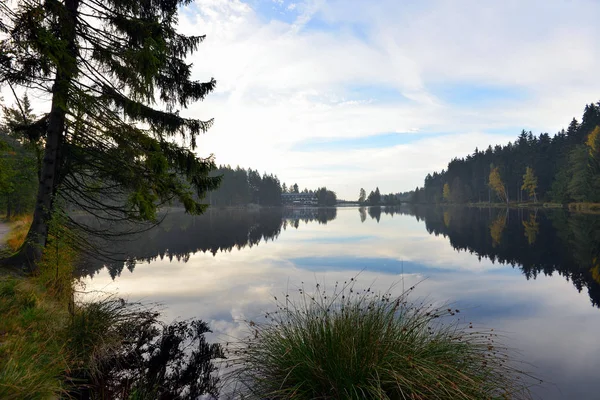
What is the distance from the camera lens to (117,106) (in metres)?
10.2

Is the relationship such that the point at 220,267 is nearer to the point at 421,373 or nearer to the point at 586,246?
the point at 421,373

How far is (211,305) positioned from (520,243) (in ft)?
81.6

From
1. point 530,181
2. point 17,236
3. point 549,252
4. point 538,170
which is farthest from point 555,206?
point 17,236

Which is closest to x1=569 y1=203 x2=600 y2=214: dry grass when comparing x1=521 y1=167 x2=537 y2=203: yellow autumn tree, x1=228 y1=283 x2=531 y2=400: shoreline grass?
x1=521 y1=167 x2=537 y2=203: yellow autumn tree

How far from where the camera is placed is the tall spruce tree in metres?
8.03

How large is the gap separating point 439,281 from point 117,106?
1467cm

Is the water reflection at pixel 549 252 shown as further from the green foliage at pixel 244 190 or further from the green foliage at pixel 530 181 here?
the green foliage at pixel 244 190

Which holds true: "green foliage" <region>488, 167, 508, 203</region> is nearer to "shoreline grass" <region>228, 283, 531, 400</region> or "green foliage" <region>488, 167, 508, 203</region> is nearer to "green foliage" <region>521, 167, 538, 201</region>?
"green foliage" <region>521, 167, 538, 201</region>

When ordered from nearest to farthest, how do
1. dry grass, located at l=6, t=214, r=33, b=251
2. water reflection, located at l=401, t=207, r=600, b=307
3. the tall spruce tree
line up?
the tall spruce tree < dry grass, located at l=6, t=214, r=33, b=251 < water reflection, located at l=401, t=207, r=600, b=307

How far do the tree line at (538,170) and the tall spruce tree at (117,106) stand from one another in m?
65.5

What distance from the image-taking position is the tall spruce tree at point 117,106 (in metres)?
8.03

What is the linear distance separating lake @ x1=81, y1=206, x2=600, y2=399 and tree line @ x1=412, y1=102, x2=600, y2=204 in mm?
41463

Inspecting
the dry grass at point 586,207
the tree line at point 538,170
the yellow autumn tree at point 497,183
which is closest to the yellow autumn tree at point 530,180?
the tree line at point 538,170

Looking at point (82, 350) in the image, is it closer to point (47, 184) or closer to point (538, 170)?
point (47, 184)
